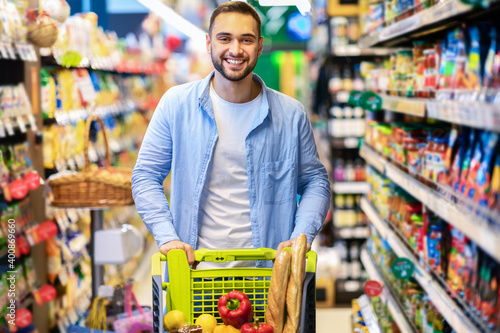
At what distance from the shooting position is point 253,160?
2.56m

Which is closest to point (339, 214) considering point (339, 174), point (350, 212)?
point (350, 212)

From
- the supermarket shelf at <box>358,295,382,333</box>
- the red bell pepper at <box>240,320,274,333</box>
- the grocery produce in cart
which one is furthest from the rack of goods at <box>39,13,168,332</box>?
the red bell pepper at <box>240,320,274,333</box>

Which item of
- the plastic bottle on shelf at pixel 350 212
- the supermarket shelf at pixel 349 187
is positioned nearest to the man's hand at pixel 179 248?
the supermarket shelf at pixel 349 187

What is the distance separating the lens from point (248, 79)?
258cm

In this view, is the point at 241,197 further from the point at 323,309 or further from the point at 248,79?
the point at 323,309

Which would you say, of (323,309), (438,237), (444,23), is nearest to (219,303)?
(438,237)

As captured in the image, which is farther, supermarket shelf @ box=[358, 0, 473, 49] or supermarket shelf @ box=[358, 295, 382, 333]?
supermarket shelf @ box=[358, 295, 382, 333]

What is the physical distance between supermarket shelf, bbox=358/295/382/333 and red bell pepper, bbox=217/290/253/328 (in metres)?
1.97

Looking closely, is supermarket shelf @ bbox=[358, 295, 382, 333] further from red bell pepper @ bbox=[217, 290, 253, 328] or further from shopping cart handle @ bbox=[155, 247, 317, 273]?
red bell pepper @ bbox=[217, 290, 253, 328]

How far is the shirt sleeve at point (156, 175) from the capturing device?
2.37 meters

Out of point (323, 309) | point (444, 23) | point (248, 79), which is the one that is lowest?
point (323, 309)

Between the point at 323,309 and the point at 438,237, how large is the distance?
3.19 meters

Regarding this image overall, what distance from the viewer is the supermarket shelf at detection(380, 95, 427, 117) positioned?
9.43ft

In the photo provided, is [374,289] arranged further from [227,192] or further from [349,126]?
[349,126]
